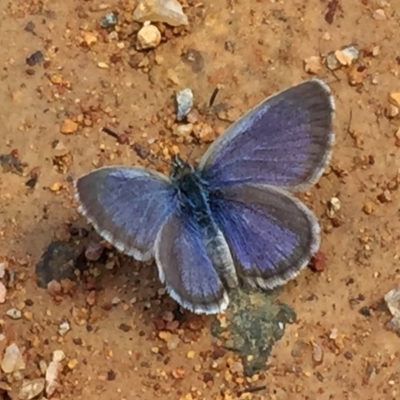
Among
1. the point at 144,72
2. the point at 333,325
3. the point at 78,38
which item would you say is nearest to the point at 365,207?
the point at 333,325

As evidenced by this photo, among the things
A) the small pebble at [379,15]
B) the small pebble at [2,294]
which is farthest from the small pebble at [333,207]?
the small pebble at [2,294]

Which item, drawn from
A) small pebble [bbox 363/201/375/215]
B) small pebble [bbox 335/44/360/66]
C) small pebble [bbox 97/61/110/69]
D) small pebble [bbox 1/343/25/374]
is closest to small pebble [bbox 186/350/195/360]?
small pebble [bbox 1/343/25/374]

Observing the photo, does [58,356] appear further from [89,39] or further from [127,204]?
[89,39]

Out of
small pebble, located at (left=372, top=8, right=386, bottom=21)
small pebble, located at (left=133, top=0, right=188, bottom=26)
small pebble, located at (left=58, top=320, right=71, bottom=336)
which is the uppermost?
small pebble, located at (left=372, top=8, right=386, bottom=21)

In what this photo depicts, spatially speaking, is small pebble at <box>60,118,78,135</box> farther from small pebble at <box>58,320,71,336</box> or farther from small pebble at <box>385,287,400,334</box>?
small pebble at <box>385,287,400,334</box>

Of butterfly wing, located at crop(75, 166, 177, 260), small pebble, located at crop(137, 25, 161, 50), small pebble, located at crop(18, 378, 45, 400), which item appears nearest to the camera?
butterfly wing, located at crop(75, 166, 177, 260)

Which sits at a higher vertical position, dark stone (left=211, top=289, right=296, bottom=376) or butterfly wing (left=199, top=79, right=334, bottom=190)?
butterfly wing (left=199, top=79, right=334, bottom=190)

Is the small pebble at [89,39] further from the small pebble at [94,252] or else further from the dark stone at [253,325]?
the dark stone at [253,325]

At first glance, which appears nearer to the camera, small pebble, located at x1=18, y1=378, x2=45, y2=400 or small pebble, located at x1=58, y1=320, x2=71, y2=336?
small pebble, located at x1=18, y1=378, x2=45, y2=400
